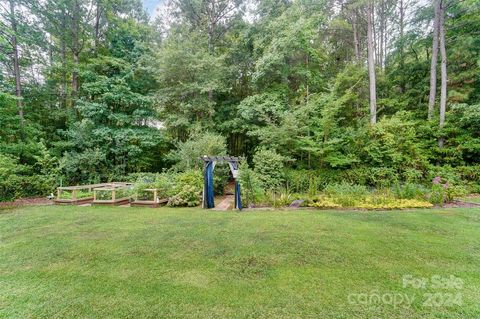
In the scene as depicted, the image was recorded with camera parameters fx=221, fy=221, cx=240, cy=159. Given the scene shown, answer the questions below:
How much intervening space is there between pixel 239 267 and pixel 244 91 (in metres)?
12.2

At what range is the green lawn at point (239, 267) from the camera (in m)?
2.09

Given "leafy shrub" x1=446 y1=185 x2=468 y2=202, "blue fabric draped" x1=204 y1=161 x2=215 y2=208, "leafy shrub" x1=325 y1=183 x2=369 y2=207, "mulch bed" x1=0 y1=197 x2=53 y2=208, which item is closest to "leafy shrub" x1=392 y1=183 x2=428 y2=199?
"leafy shrub" x1=446 y1=185 x2=468 y2=202

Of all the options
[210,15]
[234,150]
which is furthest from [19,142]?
[210,15]

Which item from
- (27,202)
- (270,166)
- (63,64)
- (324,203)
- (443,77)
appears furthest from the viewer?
(63,64)

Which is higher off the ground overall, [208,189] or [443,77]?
[443,77]

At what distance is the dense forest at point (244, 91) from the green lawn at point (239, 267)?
12.6 feet

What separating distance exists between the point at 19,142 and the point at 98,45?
6639mm

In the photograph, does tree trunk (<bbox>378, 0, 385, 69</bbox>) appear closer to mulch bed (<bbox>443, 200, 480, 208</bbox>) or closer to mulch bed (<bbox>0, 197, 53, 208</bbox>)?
mulch bed (<bbox>443, 200, 480, 208</bbox>)

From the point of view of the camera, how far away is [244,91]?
13688 millimetres

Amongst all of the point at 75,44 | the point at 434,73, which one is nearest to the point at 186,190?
the point at 75,44

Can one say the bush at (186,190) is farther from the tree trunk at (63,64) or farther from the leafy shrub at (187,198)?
the tree trunk at (63,64)

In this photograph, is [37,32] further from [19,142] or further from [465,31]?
[465,31]

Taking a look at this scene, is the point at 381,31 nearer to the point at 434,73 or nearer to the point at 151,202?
the point at 434,73

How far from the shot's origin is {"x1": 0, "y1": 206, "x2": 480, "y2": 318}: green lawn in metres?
2.09
